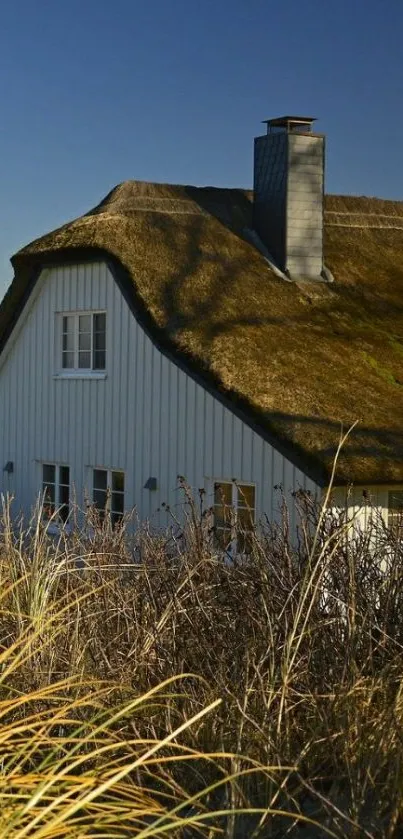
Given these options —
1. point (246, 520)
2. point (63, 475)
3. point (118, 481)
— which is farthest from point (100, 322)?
point (246, 520)

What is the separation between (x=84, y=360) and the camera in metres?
19.2

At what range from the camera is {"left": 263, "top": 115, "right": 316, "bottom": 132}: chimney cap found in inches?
770

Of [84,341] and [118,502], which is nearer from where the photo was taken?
[118,502]

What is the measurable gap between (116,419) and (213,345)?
98.8 inches

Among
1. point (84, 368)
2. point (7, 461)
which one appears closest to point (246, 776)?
point (84, 368)

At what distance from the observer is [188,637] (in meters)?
6.00

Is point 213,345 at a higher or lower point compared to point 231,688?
higher

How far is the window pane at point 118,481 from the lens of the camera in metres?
18.1

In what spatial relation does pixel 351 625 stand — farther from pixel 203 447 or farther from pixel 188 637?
pixel 203 447

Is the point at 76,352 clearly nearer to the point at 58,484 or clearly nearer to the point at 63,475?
the point at 63,475

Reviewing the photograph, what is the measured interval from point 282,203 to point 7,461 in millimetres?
6115

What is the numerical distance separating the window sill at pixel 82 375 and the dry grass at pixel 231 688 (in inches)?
445

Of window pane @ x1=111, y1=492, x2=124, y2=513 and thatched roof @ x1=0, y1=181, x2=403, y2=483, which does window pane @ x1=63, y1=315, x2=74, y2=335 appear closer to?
thatched roof @ x1=0, y1=181, x2=403, y2=483

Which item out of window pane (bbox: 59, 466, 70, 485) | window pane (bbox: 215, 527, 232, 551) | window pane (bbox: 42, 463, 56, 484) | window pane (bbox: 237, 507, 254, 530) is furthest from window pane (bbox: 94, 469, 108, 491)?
window pane (bbox: 215, 527, 232, 551)
